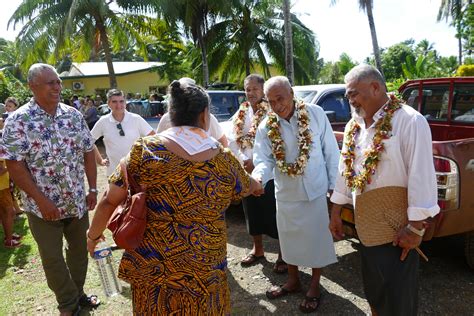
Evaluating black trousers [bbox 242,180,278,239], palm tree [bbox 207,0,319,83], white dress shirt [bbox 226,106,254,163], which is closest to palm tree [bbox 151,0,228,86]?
palm tree [bbox 207,0,319,83]

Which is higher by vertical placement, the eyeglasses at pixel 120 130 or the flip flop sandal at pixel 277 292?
the eyeglasses at pixel 120 130

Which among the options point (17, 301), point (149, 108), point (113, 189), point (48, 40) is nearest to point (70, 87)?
point (48, 40)

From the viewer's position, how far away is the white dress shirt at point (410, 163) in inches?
86.7

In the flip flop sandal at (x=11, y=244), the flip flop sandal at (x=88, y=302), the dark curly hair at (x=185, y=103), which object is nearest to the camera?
the dark curly hair at (x=185, y=103)

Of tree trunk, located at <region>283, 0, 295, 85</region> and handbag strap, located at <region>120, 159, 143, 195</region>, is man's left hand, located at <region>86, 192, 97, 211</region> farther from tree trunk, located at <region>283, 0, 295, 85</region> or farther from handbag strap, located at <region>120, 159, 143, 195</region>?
tree trunk, located at <region>283, 0, 295, 85</region>

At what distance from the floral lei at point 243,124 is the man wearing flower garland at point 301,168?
726 mm

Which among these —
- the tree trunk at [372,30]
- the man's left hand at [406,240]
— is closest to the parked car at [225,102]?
the man's left hand at [406,240]

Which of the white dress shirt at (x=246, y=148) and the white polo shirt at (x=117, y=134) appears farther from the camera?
the white polo shirt at (x=117, y=134)

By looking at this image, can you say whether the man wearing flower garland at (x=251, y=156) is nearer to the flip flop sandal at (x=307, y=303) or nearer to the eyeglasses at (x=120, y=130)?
the flip flop sandal at (x=307, y=303)

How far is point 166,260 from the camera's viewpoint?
6.43ft

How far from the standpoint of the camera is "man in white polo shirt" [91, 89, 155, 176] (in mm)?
4609

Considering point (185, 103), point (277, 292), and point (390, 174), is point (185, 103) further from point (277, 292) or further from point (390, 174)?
point (277, 292)

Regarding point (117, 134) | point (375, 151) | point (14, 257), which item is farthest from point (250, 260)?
point (14, 257)

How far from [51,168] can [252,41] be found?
17.7 m
